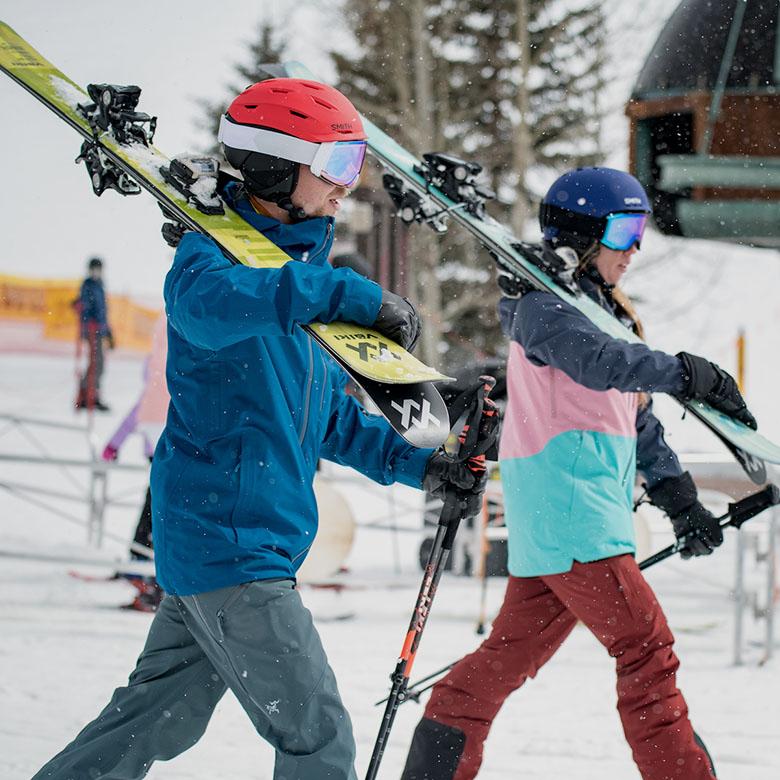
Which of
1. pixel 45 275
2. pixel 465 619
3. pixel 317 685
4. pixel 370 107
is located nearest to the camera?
pixel 317 685

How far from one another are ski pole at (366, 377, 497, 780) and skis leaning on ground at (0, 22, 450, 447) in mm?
400

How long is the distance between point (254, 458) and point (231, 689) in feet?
1.51

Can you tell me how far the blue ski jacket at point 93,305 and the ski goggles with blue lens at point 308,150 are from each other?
13.9 meters

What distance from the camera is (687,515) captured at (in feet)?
12.1

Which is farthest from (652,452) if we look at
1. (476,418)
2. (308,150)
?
(308,150)

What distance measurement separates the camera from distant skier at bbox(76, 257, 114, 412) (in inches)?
629

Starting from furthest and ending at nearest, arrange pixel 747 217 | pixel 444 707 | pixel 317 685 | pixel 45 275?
pixel 45 275
pixel 747 217
pixel 444 707
pixel 317 685

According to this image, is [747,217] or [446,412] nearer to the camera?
[446,412]

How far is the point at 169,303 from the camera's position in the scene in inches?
95.3

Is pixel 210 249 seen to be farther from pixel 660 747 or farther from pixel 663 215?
pixel 663 215

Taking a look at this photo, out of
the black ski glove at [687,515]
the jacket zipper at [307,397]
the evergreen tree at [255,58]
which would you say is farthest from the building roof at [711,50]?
the evergreen tree at [255,58]

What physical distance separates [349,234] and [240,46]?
5.42 m

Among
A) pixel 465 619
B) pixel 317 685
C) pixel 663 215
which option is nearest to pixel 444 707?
pixel 317 685

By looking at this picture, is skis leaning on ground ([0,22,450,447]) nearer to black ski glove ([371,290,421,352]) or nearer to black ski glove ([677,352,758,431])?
black ski glove ([371,290,421,352])
